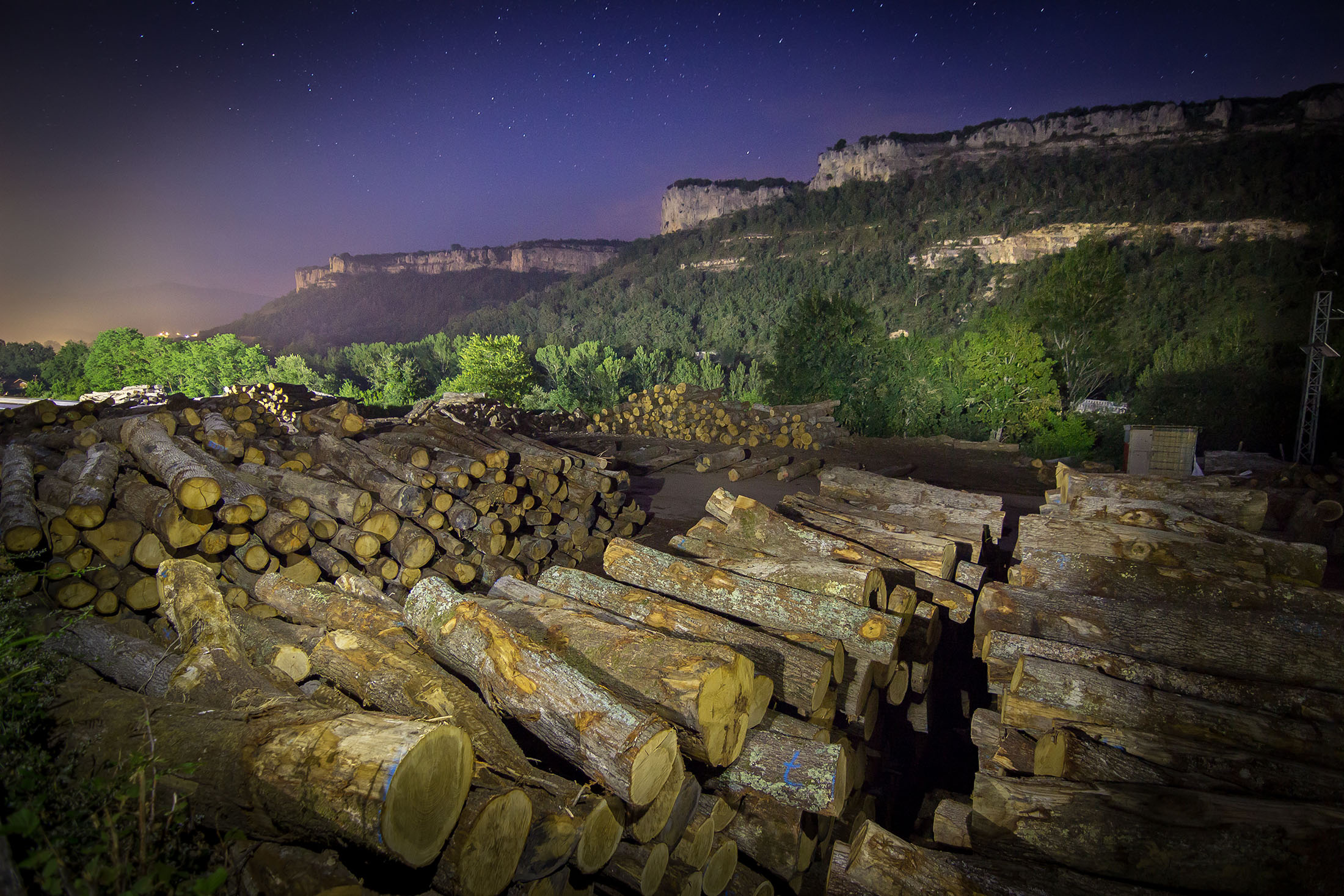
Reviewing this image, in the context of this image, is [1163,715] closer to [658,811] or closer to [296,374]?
[658,811]

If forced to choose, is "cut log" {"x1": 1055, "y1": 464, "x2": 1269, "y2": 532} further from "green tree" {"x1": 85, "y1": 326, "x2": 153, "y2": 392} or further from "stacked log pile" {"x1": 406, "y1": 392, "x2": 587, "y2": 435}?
"green tree" {"x1": 85, "y1": 326, "x2": 153, "y2": 392}

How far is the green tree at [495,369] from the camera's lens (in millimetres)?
26797

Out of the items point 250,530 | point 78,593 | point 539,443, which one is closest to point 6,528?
point 78,593

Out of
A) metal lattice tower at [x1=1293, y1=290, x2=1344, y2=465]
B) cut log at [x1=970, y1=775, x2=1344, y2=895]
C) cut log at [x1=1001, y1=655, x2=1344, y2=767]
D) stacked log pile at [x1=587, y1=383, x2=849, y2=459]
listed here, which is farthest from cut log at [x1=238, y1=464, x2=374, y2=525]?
metal lattice tower at [x1=1293, y1=290, x2=1344, y2=465]

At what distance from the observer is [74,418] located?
23.9 ft

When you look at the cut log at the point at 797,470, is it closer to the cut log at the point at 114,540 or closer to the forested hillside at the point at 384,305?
the cut log at the point at 114,540

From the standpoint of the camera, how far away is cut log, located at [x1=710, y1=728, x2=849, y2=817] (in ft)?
9.88

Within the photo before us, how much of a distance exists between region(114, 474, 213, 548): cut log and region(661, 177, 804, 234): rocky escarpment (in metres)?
105

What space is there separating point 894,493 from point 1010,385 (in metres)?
11.8

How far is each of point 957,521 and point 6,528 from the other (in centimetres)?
793

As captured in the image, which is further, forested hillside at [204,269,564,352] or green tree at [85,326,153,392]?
forested hillside at [204,269,564,352]

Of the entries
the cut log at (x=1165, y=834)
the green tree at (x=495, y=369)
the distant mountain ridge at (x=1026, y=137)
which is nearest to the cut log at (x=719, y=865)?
the cut log at (x=1165, y=834)

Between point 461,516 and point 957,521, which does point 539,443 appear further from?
point 957,521

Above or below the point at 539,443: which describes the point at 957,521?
below
